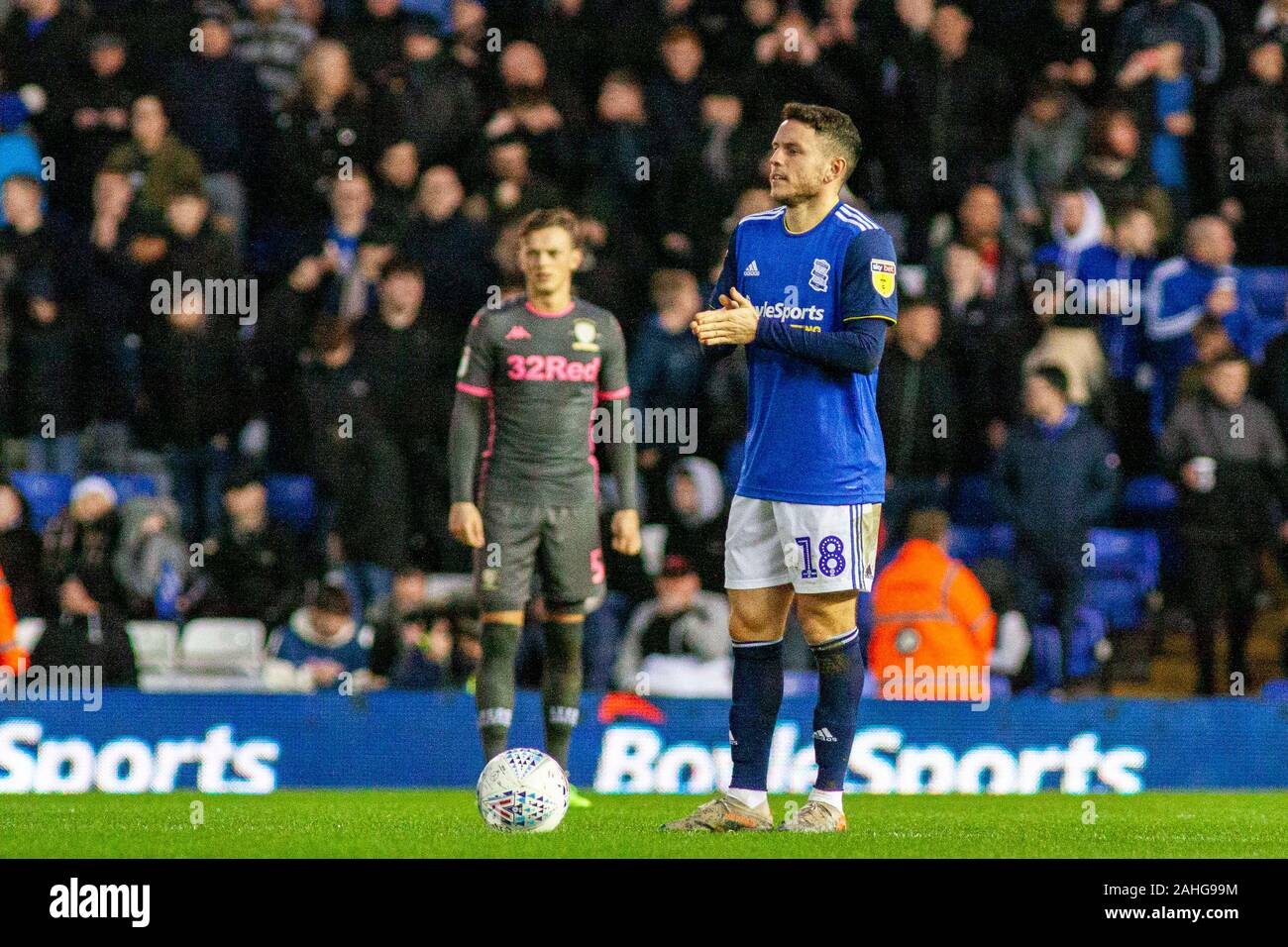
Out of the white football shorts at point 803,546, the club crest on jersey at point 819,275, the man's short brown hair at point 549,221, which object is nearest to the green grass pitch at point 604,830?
the white football shorts at point 803,546

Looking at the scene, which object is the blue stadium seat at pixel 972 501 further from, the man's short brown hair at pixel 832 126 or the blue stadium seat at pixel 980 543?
the man's short brown hair at pixel 832 126

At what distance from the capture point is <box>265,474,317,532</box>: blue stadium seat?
Result: 47.8ft

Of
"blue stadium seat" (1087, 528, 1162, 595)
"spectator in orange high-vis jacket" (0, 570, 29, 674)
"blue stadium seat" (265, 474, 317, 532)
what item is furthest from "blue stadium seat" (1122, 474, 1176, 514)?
"spectator in orange high-vis jacket" (0, 570, 29, 674)

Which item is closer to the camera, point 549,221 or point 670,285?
point 549,221

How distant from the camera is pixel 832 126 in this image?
7547 mm

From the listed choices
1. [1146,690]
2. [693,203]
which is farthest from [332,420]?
[1146,690]

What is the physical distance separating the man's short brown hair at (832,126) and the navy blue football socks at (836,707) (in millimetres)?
1736

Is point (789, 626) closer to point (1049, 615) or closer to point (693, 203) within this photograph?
point (1049, 615)

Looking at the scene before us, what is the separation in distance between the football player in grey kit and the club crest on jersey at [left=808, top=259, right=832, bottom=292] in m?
2.31

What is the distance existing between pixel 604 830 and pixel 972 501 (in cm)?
742

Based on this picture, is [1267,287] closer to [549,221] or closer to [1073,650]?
[1073,650]

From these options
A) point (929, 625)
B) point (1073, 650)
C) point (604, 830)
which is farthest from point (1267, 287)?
point (604, 830)

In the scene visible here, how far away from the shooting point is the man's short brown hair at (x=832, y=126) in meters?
7.50

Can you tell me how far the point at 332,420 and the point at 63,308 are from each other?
225 centimetres
